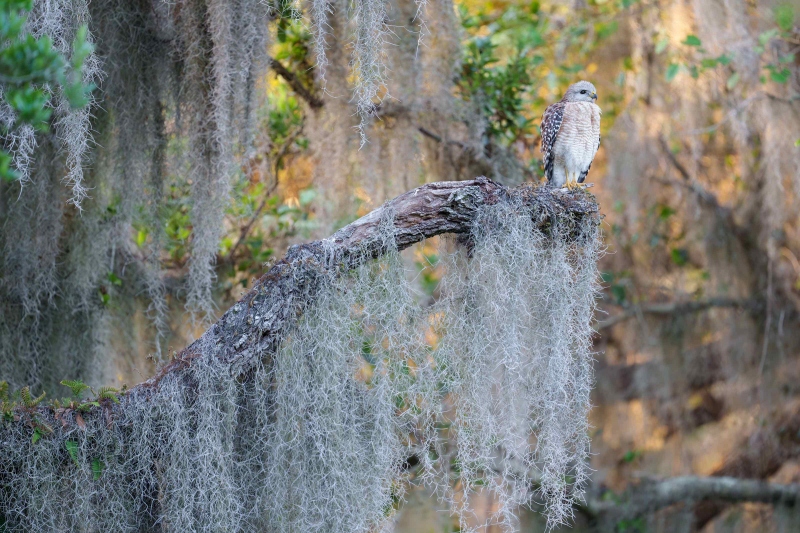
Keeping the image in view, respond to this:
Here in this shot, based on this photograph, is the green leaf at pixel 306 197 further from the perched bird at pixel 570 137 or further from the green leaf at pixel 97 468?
the green leaf at pixel 97 468

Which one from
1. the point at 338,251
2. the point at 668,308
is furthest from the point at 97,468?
the point at 668,308

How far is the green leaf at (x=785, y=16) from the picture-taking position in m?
4.29

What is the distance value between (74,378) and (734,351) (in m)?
3.74

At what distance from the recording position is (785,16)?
4.28 meters

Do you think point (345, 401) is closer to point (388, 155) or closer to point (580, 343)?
point (580, 343)

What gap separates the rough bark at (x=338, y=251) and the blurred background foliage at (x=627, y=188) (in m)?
0.85

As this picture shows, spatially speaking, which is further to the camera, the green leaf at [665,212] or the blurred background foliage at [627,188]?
the green leaf at [665,212]

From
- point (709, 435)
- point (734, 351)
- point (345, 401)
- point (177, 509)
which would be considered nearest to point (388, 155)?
point (345, 401)

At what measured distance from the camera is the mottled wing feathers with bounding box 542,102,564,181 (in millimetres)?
3760

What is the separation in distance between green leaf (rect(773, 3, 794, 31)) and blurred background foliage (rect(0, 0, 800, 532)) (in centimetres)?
1

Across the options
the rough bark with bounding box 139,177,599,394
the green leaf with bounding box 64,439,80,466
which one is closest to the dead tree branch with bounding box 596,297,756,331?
the rough bark with bounding box 139,177,599,394

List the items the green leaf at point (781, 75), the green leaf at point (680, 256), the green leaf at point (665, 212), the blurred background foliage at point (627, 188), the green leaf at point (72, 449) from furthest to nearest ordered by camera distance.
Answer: the green leaf at point (680, 256) < the green leaf at point (665, 212) < the green leaf at point (781, 75) < the blurred background foliage at point (627, 188) < the green leaf at point (72, 449)

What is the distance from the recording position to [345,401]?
96.2 inches

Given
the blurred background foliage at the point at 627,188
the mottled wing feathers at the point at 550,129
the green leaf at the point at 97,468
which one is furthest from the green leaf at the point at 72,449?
the mottled wing feathers at the point at 550,129
